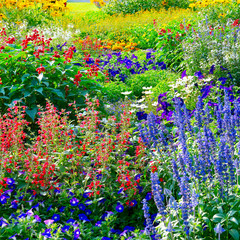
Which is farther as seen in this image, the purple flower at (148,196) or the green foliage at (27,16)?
the green foliage at (27,16)

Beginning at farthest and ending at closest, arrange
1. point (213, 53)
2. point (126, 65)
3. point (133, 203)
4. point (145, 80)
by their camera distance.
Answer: point (126, 65) < point (145, 80) < point (213, 53) < point (133, 203)

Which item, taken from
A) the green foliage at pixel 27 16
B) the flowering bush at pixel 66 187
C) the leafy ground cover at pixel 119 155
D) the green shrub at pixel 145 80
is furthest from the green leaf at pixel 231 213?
the green foliage at pixel 27 16

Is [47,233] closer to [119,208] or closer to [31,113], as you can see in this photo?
[119,208]

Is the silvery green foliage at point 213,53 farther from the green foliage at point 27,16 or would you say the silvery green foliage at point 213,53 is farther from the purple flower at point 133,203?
the green foliage at point 27,16

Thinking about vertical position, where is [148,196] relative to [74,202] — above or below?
below

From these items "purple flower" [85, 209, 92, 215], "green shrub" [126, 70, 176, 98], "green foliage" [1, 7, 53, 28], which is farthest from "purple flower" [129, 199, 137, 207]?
"green foliage" [1, 7, 53, 28]

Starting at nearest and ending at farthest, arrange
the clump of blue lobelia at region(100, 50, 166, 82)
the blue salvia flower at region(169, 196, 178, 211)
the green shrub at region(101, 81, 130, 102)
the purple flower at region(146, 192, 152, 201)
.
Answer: the blue salvia flower at region(169, 196, 178, 211), the purple flower at region(146, 192, 152, 201), the green shrub at region(101, 81, 130, 102), the clump of blue lobelia at region(100, 50, 166, 82)

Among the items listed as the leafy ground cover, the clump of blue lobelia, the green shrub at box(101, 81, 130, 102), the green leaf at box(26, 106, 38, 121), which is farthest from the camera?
the clump of blue lobelia

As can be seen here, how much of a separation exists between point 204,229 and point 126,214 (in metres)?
1.01

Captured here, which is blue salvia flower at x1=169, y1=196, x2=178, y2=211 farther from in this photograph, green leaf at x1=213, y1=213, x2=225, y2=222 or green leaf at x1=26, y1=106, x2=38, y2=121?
green leaf at x1=26, y1=106, x2=38, y2=121

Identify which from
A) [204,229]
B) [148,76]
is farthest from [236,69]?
[204,229]

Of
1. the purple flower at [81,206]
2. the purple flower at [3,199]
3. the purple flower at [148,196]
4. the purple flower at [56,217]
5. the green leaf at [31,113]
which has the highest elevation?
the green leaf at [31,113]

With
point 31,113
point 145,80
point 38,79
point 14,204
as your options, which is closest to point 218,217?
point 14,204

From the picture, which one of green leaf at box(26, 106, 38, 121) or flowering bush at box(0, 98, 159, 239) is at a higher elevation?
green leaf at box(26, 106, 38, 121)
